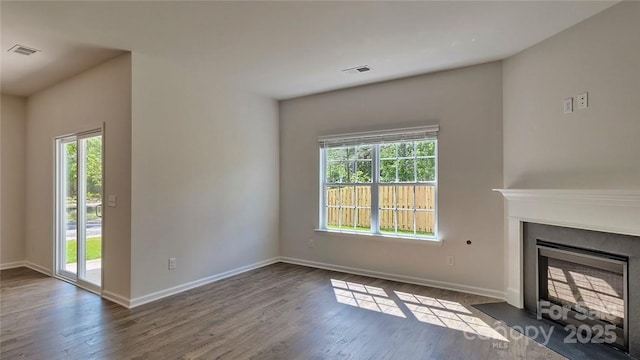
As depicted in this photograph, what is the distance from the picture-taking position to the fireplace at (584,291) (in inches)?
102

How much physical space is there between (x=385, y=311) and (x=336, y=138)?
2497 millimetres

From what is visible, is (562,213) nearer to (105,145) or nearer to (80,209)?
(105,145)

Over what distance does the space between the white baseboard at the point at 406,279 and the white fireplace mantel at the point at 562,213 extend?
248 mm

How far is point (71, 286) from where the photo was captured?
4.14 m

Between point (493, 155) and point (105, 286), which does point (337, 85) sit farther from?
point (105, 286)

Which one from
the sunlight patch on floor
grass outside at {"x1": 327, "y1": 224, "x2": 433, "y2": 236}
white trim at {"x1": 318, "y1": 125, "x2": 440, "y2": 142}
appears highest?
white trim at {"x1": 318, "y1": 125, "x2": 440, "y2": 142}

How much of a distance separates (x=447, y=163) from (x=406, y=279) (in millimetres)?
1575

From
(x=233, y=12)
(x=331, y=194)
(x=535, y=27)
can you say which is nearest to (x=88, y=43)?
(x=233, y=12)

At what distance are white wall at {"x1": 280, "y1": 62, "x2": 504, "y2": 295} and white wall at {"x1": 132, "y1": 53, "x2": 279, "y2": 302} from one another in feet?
2.69

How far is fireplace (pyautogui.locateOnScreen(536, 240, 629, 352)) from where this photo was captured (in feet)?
8.47

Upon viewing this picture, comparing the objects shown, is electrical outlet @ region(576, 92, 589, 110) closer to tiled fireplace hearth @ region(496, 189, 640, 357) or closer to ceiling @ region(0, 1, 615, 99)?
ceiling @ region(0, 1, 615, 99)

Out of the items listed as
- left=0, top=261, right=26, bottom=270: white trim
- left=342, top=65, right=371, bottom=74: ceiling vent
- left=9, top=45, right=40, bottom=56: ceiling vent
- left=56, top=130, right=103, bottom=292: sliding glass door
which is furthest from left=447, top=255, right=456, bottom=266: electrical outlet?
left=0, top=261, right=26, bottom=270: white trim

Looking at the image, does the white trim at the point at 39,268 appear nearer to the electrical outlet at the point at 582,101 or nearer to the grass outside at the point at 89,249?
the grass outside at the point at 89,249

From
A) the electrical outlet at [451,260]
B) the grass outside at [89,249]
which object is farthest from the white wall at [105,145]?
the electrical outlet at [451,260]
